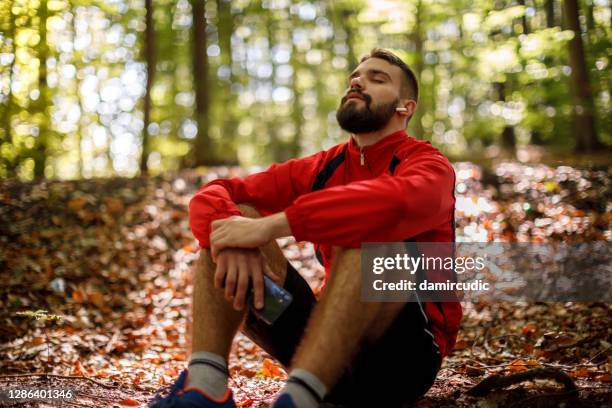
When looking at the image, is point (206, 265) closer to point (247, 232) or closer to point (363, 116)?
point (247, 232)

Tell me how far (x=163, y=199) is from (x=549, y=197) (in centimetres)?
539

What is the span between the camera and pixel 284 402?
1.88 meters

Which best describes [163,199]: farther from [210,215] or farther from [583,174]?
[583,174]

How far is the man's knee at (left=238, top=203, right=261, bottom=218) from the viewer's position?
272 cm

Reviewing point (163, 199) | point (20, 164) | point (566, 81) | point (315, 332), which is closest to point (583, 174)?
point (566, 81)

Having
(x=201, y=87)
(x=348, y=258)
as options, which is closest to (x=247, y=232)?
(x=348, y=258)

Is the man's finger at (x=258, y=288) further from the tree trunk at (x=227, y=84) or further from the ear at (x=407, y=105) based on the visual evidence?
the tree trunk at (x=227, y=84)

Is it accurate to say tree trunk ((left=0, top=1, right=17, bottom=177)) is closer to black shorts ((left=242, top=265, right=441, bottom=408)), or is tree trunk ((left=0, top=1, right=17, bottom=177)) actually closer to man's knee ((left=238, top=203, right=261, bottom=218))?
man's knee ((left=238, top=203, right=261, bottom=218))

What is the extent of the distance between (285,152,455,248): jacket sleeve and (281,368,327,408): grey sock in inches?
21.2

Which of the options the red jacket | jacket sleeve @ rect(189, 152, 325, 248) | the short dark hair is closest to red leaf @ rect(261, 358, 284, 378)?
the red jacket

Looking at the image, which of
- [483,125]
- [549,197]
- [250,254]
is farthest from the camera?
[483,125]

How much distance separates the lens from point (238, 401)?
2.87 meters

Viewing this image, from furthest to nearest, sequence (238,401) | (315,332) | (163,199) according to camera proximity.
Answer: (163,199) → (238,401) → (315,332)

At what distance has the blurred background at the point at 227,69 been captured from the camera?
720 centimetres
